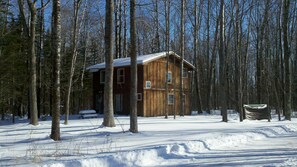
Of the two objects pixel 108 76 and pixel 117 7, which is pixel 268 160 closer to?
pixel 108 76

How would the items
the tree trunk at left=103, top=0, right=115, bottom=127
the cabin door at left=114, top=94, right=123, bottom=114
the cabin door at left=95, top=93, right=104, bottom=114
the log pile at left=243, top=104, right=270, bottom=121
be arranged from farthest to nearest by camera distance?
the cabin door at left=95, top=93, right=104, bottom=114, the cabin door at left=114, top=94, right=123, bottom=114, the log pile at left=243, top=104, right=270, bottom=121, the tree trunk at left=103, top=0, right=115, bottom=127

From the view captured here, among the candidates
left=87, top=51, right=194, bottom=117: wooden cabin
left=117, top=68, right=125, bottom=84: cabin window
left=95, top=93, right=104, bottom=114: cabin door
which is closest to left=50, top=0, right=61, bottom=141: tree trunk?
left=87, top=51, right=194, bottom=117: wooden cabin

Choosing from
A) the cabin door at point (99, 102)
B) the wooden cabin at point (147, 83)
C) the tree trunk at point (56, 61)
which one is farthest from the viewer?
the cabin door at point (99, 102)

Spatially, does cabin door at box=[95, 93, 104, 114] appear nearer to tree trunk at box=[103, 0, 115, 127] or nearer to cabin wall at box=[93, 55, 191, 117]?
cabin wall at box=[93, 55, 191, 117]

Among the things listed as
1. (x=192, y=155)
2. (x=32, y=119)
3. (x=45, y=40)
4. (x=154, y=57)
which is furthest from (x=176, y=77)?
(x=192, y=155)

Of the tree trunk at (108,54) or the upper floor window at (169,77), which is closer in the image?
the tree trunk at (108,54)

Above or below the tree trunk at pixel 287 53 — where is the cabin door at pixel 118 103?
below

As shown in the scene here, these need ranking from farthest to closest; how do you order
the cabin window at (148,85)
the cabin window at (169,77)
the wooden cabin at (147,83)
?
the cabin window at (169,77) → the cabin window at (148,85) → the wooden cabin at (147,83)

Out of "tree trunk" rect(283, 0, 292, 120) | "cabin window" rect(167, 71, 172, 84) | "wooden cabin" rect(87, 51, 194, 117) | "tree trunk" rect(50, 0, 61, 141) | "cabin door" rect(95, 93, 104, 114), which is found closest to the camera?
"tree trunk" rect(50, 0, 61, 141)

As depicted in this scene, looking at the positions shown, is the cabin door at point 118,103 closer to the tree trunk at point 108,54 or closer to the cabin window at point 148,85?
the cabin window at point 148,85

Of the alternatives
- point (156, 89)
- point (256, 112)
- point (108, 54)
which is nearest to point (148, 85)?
point (156, 89)

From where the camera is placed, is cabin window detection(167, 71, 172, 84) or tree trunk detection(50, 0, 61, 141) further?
cabin window detection(167, 71, 172, 84)

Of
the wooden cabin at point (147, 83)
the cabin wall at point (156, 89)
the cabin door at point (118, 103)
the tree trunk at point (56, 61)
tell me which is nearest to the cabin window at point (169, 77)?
the wooden cabin at point (147, 83)

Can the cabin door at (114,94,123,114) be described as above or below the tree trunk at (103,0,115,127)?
below
